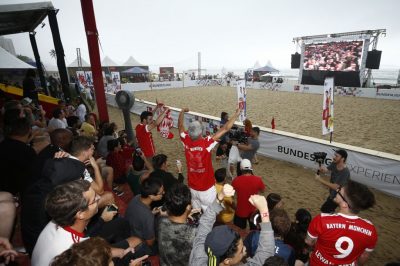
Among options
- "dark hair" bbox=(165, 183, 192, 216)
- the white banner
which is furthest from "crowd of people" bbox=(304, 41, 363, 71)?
"dark hair" bbox=(165, 183, 192, 216)

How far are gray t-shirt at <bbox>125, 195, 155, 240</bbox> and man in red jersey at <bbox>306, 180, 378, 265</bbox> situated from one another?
75.5 inches

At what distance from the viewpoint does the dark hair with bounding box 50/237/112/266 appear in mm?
1492

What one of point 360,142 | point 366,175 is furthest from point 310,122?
point 366,175

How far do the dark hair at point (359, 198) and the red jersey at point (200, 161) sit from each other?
6.86 feet

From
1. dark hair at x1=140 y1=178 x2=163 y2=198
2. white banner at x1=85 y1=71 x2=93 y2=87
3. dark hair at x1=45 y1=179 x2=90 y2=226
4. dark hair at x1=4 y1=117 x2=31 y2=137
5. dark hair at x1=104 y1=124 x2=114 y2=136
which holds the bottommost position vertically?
dark hair at x1=104 y1=124 x2=114 y2=136

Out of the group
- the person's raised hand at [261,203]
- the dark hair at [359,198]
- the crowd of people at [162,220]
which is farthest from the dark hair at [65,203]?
the dark hair at [359,198]

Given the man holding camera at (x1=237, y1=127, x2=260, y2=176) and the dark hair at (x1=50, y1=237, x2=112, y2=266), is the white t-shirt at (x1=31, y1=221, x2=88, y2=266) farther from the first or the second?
the man holding camera at (x1=237, y1=127, x2=260, y2=176)

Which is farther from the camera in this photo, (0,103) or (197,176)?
(0,103)

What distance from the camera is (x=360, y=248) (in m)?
2.49

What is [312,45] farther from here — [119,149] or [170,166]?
[119,149]

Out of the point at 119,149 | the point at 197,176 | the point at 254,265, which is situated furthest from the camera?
the point at 119,149

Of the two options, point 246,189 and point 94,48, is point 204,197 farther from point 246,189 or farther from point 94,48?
point 94,48

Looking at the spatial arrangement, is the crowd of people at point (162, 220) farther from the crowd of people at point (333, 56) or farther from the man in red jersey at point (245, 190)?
the crowd of people at point (333, 56)

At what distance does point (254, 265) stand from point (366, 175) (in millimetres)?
7008
